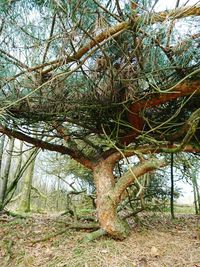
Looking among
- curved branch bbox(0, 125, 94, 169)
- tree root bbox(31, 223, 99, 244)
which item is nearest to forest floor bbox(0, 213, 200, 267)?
tree root bbox(31, 223, 99, 244)

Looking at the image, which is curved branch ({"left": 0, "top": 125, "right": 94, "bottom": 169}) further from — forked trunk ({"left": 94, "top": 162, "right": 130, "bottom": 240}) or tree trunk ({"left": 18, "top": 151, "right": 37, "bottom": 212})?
tree trunk ({"left": 18, "top": 151, "right": 37, "bottom": 212})

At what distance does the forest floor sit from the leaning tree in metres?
0.25

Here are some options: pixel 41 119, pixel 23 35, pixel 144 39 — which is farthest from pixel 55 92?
pixel 144 39

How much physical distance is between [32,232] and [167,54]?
249cm

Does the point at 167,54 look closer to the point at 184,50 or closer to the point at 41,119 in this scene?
the point at 184,50

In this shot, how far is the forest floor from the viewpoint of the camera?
8.18 feet

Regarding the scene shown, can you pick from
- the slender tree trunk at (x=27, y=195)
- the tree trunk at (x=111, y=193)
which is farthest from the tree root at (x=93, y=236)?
the slender tree trunk at (x=27, y=195)

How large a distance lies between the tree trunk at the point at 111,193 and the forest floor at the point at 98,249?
122 mm

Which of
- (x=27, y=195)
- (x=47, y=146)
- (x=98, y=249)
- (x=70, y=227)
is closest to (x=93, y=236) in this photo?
(x=98, y=249)

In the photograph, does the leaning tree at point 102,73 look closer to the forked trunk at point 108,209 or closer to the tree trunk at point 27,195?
the forked trunk at point 108,209

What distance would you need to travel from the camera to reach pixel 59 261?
8.25ft

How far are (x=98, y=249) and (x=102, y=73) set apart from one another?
1620mm

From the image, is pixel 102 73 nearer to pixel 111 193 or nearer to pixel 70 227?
pixel 111 193

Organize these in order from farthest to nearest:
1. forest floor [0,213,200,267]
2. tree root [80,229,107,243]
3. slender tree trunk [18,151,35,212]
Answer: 1. slender tree trunk [18,151,35,212]
2. tree root [80,229,107,243]
3. forest floor [0,213,200,267]
